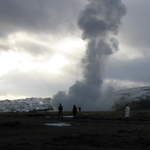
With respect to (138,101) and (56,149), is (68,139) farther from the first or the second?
(138,101)

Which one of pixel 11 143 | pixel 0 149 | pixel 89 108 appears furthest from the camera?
pixel 89 108

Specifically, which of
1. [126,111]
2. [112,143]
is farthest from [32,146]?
[126,111]

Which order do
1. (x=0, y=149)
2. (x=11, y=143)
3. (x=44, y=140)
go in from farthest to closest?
(x=44, y=140) < (x=11, y=143) < (x=0, y=149)

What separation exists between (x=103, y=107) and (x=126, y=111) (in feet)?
404

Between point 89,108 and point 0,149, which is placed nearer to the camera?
point 0,149

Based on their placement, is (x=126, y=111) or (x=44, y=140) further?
(x=126, y=111)

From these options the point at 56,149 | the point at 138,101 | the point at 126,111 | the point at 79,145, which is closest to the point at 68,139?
the point at 79,145

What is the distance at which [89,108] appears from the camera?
18975cm

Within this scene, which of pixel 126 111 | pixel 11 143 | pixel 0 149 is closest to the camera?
pixel 0 149

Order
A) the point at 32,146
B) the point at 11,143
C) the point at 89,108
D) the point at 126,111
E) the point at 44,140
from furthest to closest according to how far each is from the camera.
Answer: the point at 89,108
the point at 126,111
the point at 44,140
the point at 11,143
the point at 32,146

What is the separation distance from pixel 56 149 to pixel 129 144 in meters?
6.24

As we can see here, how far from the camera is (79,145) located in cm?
2744

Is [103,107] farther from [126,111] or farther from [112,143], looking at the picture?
[112,143]

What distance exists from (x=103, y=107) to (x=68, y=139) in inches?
6378
